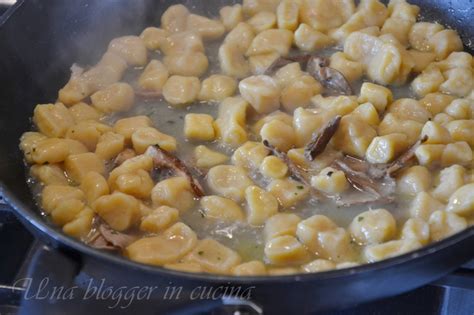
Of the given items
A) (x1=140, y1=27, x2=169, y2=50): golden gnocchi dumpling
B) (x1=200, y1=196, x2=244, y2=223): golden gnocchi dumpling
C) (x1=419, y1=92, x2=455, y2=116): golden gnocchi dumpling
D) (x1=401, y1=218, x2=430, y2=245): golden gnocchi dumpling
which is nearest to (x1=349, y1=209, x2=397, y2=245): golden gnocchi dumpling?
(x1=401, y1=218, x2=430, y2=245): golden gnocchi dumpling

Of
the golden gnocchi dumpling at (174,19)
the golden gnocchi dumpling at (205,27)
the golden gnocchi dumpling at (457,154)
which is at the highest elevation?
the golden gnocchi dumpling at (174,19)

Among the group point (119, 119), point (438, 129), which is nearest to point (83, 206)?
point (119, 119)

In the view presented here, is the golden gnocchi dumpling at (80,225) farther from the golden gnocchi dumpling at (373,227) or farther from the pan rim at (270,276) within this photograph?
the golden gnocchi dumpling at (373,227)

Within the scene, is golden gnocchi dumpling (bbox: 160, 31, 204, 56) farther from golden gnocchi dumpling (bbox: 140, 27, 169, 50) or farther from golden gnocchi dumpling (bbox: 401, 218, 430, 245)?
golden gnocchi dumpling (bbox: 401, 218, 430, 245)

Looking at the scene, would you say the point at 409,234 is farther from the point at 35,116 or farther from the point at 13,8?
the point at 13,8

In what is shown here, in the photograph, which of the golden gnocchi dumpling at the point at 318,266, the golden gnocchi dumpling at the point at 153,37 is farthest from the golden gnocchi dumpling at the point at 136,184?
the golden gnocchi dumpling at the point at 153,37

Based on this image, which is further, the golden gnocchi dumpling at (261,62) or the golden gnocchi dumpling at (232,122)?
the golden gnocchi dumpling at (261,62)
